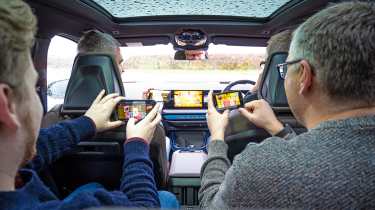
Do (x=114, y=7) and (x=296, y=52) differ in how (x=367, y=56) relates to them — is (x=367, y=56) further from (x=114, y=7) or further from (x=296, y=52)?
(x=114, y=7)

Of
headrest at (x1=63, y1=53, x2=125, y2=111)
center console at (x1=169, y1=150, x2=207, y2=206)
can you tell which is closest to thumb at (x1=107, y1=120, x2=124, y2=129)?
headrest at (x1=63, y1=53, x2=125, y2=111)

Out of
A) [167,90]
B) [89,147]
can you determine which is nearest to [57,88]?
[167,90]

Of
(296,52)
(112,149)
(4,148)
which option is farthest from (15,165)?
(112,149)

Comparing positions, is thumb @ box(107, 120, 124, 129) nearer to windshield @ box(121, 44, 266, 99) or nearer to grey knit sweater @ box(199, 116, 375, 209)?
grey knit sweater @ box(199, 116, 375, 209)

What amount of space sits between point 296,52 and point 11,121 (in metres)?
0.87

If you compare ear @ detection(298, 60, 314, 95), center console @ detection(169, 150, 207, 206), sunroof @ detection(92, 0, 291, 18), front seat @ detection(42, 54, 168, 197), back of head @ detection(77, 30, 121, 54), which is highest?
sunroof @ detection(92, 0, 291, 18)

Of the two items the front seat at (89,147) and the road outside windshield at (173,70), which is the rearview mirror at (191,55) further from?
the front seat at (89,147)

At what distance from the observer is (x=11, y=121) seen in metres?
0.81

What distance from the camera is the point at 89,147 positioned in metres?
2.15

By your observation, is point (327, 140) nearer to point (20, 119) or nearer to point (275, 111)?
point (20, 119)

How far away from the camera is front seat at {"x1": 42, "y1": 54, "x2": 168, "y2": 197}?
2148mm

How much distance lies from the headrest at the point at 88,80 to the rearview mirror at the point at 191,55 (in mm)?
2135

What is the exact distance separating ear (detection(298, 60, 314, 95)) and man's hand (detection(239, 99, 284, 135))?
0.55 m

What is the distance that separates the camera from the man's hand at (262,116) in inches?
70.5
